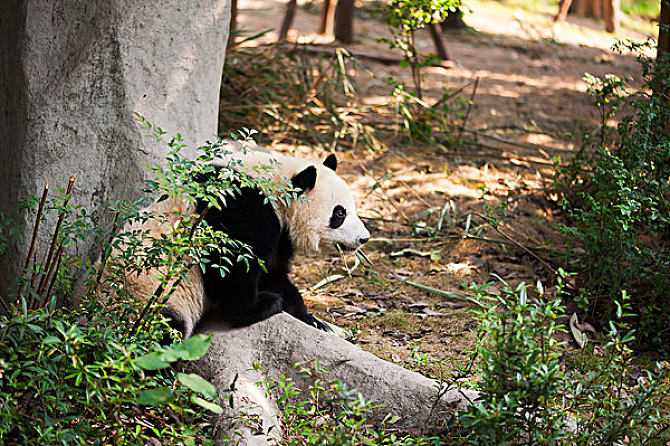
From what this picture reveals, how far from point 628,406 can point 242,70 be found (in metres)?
4.97

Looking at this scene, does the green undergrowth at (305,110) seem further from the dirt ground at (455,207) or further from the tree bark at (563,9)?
the tree bark at (563,9)

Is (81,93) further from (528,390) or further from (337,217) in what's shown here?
(528,390)

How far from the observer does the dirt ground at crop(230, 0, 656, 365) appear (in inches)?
161

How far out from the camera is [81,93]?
3.27 meters

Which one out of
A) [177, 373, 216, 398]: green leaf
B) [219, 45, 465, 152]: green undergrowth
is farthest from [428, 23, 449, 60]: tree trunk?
[177, 373, 216, 398]: green leaf

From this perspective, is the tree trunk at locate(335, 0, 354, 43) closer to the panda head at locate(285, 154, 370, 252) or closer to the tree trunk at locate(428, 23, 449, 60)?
the tree trunk at locate(428, 23, 449, 60)

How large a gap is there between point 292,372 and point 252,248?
62 cm

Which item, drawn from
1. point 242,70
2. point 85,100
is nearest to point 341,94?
point 242,70

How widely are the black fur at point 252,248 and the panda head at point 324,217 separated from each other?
117 millimetres

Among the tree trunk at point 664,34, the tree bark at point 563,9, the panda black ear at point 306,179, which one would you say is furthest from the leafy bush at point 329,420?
the tree bark at point 563,9

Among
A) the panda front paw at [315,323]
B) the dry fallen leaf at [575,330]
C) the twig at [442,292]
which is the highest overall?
the dry fallen leaf at [575,330]

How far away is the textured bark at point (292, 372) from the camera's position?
289 cm

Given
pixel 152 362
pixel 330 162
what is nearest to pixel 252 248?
pixel 330 162

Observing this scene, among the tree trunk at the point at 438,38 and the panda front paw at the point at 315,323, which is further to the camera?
the tree trunk at the point at 438,38
